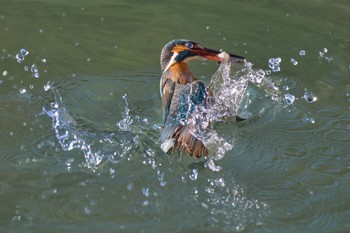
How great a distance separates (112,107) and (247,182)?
133 cm

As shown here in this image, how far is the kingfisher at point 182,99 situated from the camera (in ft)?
14.4

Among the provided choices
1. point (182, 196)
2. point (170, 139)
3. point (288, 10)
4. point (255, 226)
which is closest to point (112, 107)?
point (170, 139)

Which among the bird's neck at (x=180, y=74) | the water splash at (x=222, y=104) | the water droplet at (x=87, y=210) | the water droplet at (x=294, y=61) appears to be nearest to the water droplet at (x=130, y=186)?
the water droplet at (x=87, y=210)

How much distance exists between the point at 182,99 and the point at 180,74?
24 cm

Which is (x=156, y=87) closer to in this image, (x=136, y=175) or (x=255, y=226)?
(x=136, y=175)

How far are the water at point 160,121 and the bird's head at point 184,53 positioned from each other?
0.18 meters

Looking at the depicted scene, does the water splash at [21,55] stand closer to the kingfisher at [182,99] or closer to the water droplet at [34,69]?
the water droplet at [34,69]

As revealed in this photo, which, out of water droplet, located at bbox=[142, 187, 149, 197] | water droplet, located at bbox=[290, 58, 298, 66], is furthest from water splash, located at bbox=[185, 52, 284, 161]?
water droplet, located at bbox=[290, 58, 298, 66]

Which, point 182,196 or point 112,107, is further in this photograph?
point 112,107

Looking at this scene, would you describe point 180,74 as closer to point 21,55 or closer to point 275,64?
point 275,64

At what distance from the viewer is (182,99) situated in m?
4.48

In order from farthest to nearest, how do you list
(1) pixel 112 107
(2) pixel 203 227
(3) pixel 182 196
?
(1) pixel 112 107, (3) pixel 182 196, (2) pixel 203 227

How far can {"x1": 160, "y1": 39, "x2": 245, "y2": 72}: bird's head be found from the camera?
464cm

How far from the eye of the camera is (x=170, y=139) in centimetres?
441
